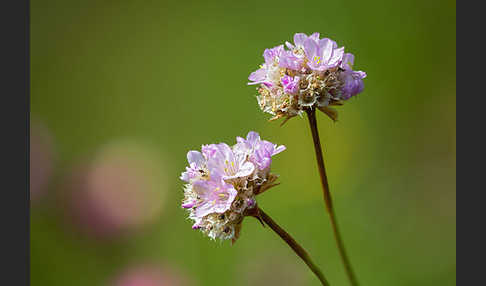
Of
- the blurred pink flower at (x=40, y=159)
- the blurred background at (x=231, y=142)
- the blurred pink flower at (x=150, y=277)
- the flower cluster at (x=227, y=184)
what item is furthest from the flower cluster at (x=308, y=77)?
the blurred pink flower at (x=40, y=159)

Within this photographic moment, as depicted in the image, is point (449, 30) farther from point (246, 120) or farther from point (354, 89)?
point (354, 89)

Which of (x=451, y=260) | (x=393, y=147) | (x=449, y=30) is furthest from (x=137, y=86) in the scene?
(x=451, y=260)

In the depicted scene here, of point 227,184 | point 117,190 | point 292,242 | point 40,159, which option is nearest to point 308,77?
point 227,184

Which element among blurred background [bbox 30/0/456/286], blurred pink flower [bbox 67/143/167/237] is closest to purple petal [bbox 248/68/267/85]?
blurred background [bbox 30/0/456/286]

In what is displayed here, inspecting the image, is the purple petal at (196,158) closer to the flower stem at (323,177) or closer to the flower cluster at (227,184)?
the flower cluster at (227,184)

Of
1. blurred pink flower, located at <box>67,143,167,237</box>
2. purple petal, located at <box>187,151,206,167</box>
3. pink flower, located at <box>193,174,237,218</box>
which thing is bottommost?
blurred pink flower, located at <box>67,143,167,237</box>

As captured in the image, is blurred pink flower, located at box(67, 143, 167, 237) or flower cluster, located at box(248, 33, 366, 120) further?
blurred pink flower, located at box(67, 143, 167, 237)

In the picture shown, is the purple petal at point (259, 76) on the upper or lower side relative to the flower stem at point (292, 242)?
upper

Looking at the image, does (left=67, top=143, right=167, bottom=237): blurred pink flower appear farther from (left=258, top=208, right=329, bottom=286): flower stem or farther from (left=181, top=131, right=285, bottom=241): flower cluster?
(left=258, top=208, right=329, bottom=286): flower stem
